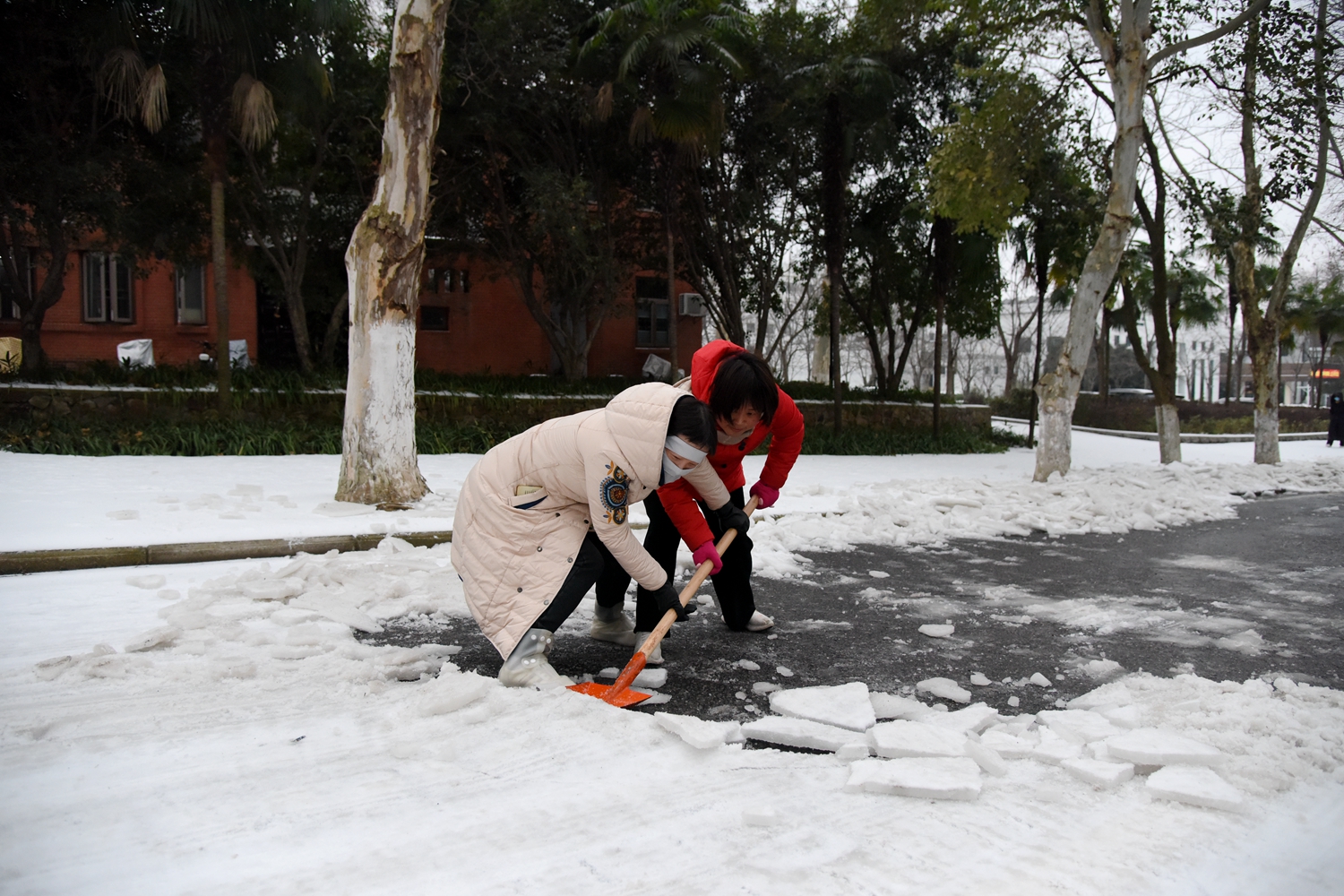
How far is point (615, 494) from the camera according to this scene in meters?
3.19

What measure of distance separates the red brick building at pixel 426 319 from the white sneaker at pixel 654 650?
14192 mm

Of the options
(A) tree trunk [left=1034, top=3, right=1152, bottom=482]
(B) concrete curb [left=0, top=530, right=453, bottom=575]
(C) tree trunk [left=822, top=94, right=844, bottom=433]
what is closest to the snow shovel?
(B) concrete curb [left=0, top=530, right=453, bottom=575]

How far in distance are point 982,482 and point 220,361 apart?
9.43 metres

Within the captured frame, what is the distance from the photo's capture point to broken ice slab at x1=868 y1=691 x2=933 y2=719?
3.15 metres

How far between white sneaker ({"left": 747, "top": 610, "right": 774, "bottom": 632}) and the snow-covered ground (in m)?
0.95

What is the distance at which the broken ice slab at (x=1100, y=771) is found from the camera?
8.27ft

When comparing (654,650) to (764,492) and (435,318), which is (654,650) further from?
(435,318)

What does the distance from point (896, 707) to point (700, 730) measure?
0.83 meters

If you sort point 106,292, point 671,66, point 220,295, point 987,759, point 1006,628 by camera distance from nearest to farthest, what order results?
point 987,759 < point 1006,628 < point 220,295 < point 671,66 < point 106,292

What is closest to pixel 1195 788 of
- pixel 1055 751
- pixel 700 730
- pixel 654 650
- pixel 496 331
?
pixel 1055 751

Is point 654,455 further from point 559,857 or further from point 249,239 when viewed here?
point 249,239

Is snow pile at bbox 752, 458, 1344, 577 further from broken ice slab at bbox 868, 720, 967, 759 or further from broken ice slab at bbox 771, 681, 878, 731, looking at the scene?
broken ice slab at bbox 868, 720, 967, 759

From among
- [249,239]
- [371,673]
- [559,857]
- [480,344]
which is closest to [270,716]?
[371,673]

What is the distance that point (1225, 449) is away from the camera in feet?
69.7
